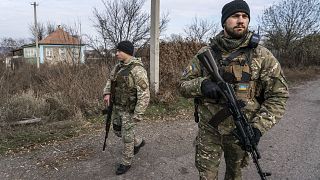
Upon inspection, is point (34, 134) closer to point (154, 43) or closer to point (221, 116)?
point (154, 43)

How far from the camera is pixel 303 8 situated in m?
21.2

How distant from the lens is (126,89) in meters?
4.34

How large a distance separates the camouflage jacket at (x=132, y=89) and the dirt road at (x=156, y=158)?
Answer: 855 millimetres

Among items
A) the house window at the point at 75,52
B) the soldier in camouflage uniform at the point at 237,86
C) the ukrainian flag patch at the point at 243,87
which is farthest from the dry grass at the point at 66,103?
the ukrainian flag patch at the point at 243,87

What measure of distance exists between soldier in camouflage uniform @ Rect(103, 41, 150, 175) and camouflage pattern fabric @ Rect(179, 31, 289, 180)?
1.37 meters

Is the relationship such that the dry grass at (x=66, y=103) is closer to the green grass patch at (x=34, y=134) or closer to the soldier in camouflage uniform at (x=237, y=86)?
the green grass patch at (x=34, y=134)

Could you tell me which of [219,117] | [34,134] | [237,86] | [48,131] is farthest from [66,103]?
[237,86]

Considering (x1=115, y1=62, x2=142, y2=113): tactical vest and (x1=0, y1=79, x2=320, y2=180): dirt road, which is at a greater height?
(x1=115, y1=62, x2=142, y2=113): tactical vest

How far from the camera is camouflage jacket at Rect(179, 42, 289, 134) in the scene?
2.69m

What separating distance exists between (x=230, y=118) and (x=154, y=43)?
19.7ft

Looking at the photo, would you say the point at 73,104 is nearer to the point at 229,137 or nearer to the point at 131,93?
the point at 131,93

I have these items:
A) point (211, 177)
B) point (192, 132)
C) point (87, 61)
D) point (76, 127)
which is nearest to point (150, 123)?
point (192, 132)

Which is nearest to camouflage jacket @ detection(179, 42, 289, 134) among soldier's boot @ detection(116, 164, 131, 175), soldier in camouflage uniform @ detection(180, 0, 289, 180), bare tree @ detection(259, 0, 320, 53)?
soldier in camouflage uniform @ detection(180, 0, 289, 180)

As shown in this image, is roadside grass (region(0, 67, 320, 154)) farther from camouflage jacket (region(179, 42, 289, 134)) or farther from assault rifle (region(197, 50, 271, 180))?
assault rifle (region(197, 50, 271, 180))
